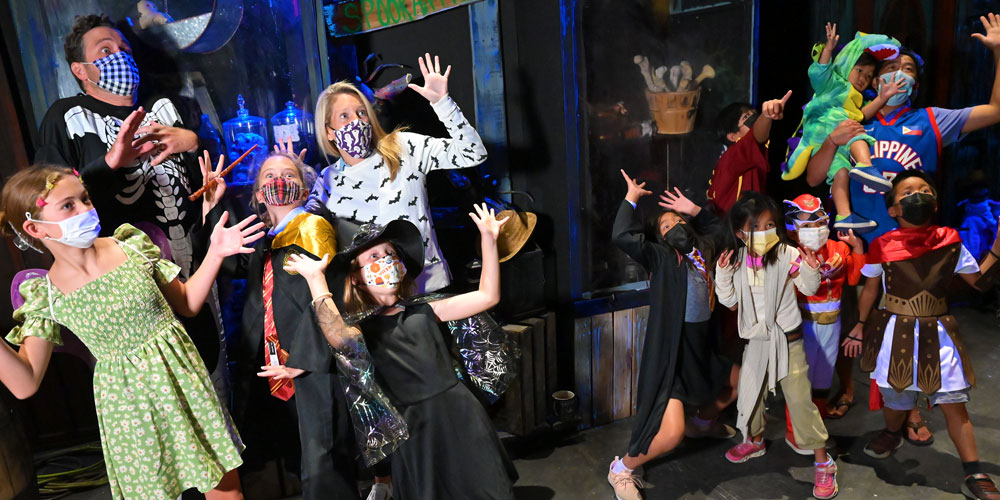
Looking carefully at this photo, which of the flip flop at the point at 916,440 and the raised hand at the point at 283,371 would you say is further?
the flip flop at the point at 916,440

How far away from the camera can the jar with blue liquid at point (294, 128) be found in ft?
13.6

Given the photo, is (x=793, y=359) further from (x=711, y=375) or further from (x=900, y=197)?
(x=900, y=197)

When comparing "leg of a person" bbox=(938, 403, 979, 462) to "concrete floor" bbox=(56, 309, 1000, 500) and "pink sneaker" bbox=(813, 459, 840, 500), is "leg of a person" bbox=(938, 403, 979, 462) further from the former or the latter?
"pink sneaker" bbox=(813, 459, 840, 500)

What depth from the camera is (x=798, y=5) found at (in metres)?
5.25

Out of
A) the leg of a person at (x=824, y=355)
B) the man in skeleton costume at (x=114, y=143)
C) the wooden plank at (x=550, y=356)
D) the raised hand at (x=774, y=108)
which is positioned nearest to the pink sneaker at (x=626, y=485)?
the wooden plank at (x=550, y=356)

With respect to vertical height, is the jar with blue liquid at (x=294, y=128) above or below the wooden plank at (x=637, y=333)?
above

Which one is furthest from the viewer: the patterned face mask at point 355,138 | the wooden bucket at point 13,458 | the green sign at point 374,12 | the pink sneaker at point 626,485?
the green sign at point 374,12

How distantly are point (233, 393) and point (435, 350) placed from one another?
138cm

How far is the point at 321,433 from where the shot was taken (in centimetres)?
321

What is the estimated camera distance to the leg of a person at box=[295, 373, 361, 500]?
3197 millimetres

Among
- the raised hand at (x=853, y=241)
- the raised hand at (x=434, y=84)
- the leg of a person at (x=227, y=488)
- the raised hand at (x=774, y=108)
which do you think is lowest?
the leg of a person at (x=227, y=488)

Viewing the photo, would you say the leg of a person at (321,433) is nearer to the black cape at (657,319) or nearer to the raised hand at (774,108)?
the black cape at (657,319)

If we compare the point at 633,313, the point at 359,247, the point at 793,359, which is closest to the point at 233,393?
the point at 359,247

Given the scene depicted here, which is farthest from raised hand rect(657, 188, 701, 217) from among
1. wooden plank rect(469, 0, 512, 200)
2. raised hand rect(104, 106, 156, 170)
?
raised hand rect(104, 106, 156, 170)
